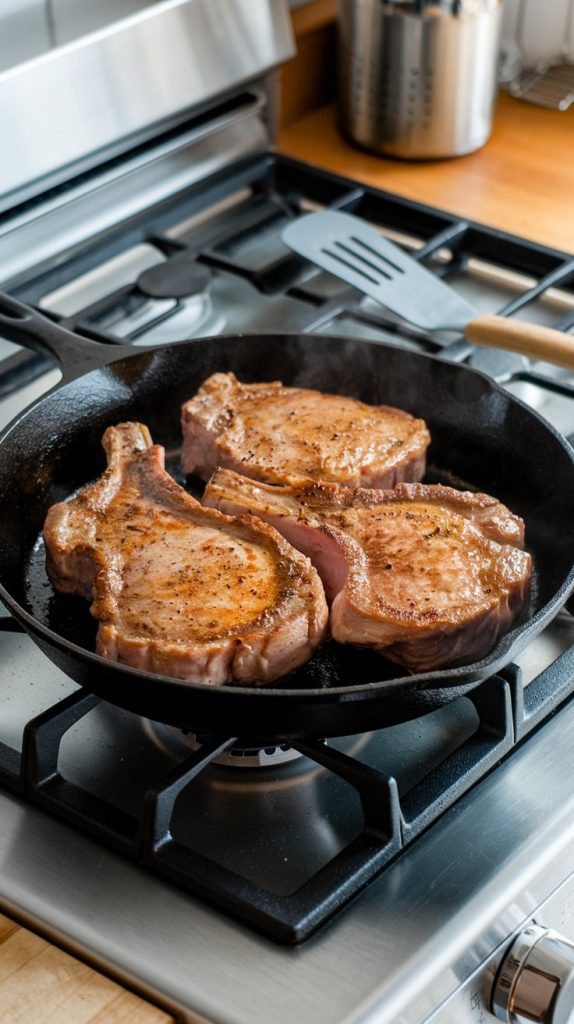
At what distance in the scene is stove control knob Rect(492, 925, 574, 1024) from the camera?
979 mm

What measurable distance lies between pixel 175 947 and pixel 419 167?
4.94ft

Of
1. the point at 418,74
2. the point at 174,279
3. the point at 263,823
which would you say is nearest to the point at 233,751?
the point at 263,823

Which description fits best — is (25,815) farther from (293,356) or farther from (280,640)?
(293,356)

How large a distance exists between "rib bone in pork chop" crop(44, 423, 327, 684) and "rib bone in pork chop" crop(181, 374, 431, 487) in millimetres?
79

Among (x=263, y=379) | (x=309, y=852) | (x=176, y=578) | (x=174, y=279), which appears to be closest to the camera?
(x=309, y=852)

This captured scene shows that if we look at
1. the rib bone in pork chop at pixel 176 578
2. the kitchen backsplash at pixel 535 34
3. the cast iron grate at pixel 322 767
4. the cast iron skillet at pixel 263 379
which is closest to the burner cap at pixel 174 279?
the cast iron skillet at pixel 263 379

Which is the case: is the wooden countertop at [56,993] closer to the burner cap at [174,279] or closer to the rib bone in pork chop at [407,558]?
the rib bone in pork chop at [407,558]

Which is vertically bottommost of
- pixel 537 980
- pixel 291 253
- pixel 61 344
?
pixel 537 980

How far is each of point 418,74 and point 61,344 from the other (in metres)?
0.92

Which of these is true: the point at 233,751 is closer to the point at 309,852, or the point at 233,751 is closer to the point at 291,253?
the point at 309,852

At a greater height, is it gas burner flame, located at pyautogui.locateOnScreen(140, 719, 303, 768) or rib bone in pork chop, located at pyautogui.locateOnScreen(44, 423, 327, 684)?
rib bone in pork chop, located at pyautogui.locateOnScreen(44, 423, 327, 684)

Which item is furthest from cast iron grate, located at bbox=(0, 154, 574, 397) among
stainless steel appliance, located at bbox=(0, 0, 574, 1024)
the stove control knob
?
the stove control knob

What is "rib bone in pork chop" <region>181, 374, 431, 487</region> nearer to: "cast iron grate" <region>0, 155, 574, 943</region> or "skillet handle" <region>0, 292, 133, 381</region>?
"skillet handle" <region>0, 292, 133, 381</region>

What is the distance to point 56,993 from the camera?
0.92m
